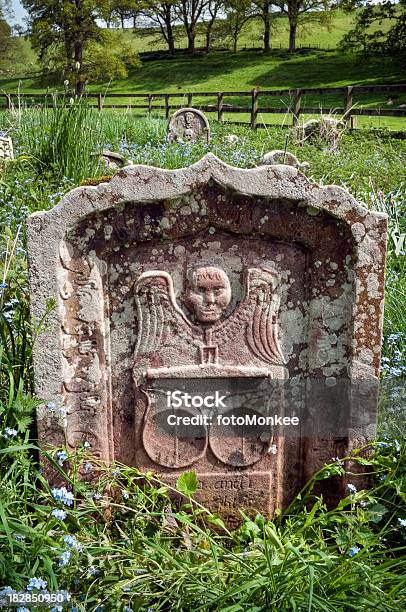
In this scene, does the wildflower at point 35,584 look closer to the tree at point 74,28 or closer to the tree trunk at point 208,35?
the tree at point 74,28

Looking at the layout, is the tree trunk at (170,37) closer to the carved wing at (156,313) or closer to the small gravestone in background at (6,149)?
the small gravestone in background at (6,149)

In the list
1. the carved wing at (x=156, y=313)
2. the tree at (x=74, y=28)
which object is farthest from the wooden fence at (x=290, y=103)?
the tree at (x=74, y=28)

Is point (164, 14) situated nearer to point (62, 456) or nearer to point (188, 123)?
point (188, 123)

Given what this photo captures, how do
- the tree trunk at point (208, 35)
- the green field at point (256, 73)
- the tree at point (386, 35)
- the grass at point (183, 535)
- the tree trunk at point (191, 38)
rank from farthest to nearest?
the tree trunk at point (208, 35) → the tree trunk at point (191, 38) → the green field at point (256, 73) → the tree at point (386, 35) → the grass at point (183, 535)

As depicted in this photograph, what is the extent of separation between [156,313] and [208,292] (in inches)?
8.1

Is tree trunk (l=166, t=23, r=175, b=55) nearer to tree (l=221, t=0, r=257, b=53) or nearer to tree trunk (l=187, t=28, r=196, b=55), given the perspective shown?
tree trunk (l=187, t=28, r=196, b=55)

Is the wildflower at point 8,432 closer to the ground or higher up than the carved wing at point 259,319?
closer to the ground

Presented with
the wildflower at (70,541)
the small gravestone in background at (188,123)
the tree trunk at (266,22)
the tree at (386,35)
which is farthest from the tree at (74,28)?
the wildflower at (70,541)

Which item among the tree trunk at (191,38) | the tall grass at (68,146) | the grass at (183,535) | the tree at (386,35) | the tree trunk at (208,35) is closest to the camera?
the grass at (183,535)

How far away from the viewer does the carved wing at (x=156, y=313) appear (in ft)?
7.27

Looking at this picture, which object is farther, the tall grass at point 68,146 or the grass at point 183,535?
the tall grass at point 68,146

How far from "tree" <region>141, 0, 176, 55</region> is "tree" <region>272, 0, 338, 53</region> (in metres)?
7.67

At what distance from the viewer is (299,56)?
3891cm

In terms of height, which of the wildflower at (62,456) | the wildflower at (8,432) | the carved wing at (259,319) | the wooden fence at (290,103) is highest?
the wooden fence at (290,103)
